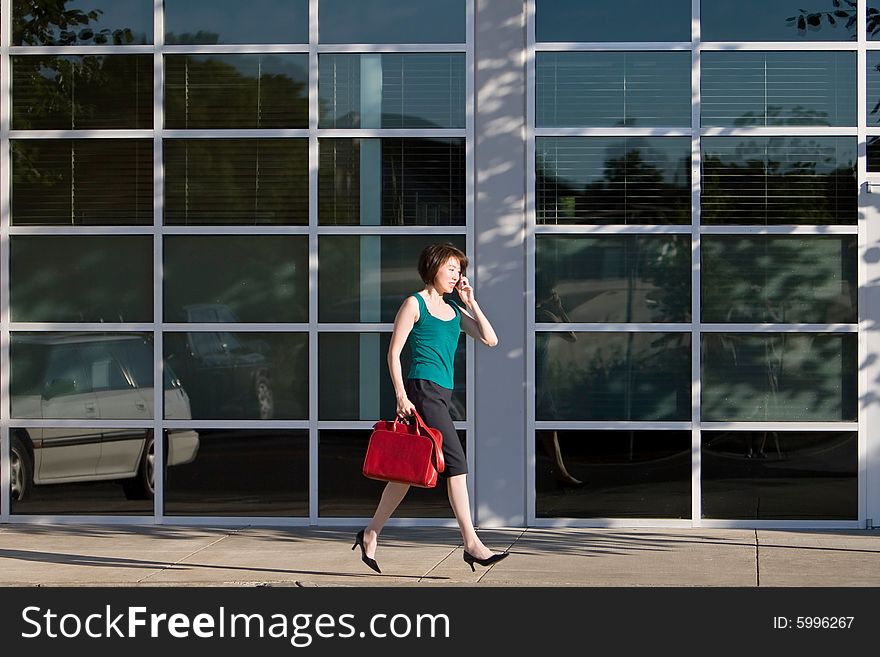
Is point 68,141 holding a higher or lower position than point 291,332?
higher

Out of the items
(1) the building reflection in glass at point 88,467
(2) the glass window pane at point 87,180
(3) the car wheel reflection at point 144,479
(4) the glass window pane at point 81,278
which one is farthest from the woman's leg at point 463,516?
(2) the glass window pane at point 87,180

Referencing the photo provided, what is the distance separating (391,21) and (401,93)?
521mm

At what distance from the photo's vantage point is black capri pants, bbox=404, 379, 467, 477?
8.09 m

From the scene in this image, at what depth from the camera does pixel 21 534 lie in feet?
32.4

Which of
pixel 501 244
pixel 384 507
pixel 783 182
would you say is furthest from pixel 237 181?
pixel 783 182

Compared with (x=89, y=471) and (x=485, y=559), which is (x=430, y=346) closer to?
(x=485, y=559)

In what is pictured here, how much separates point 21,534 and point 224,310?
2090mm

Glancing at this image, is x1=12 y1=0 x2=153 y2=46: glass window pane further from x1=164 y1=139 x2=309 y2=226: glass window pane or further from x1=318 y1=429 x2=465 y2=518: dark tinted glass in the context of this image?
x1=318 y1=429 x2=465 y2=518: dark tinted glass

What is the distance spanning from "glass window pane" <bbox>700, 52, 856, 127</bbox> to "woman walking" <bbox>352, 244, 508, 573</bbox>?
2.73 metres

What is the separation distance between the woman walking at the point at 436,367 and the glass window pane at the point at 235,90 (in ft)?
7.69
